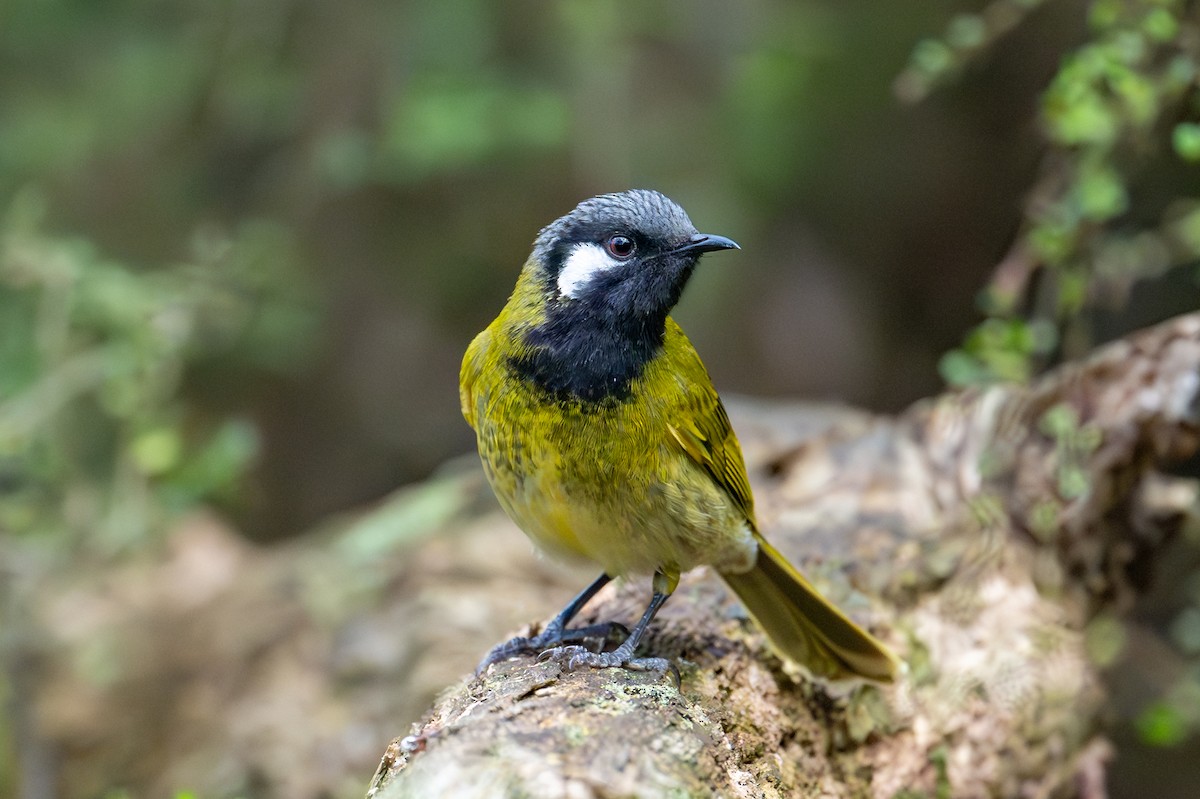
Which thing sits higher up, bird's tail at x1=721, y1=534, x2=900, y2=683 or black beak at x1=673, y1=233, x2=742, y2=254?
black beak at x1=673, y1=233, x2=742, y2=254

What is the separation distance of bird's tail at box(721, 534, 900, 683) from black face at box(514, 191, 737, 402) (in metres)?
0.72

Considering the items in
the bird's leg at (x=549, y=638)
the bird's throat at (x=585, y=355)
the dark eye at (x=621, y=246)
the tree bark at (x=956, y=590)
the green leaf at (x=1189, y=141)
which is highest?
the dark eye at (x=621, y=246)

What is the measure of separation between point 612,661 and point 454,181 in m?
5.13

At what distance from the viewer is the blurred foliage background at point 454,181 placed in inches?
265

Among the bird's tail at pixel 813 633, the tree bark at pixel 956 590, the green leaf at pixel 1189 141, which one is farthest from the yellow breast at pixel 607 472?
the green leaf at pixel 1189 141

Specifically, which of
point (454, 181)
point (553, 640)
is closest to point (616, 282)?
point (553, 640)

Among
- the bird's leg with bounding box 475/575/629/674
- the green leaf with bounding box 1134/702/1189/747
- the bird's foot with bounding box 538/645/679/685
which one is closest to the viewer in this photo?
the bird's foot with bounding box 538/645/679/685

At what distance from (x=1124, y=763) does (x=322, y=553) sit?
167 inches

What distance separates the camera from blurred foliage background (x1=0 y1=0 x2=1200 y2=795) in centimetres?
674

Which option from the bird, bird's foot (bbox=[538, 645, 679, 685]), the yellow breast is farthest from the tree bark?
the yellow breast

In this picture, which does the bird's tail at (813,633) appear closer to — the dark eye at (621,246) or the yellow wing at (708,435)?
the yellow wing at (708,435)

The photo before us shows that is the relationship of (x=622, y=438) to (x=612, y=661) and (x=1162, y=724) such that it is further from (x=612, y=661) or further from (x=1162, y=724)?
(x=1162, y=724)

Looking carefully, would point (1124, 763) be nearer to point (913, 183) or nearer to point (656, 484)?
point (913, 183)

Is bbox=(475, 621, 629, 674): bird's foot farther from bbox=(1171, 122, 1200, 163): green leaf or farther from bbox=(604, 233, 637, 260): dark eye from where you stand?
bbox=(1171, 122, 1200, 163): green leaf
